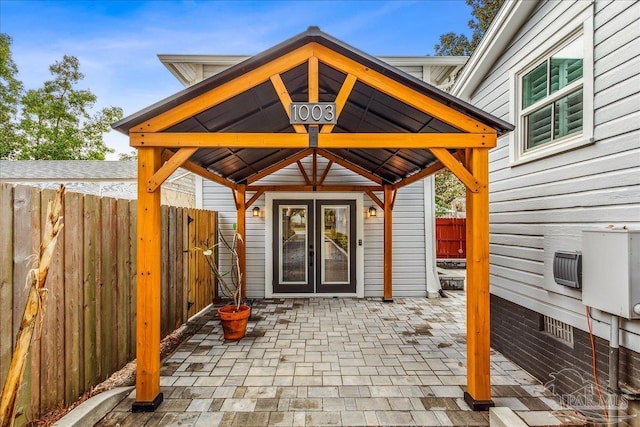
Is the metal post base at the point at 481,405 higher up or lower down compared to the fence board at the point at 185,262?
lower down

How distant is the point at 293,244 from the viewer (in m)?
7.19

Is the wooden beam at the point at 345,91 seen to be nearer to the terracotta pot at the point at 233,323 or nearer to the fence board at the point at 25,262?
the fence board at the point at 25,262

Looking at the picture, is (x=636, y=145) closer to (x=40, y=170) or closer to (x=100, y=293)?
(x=100, y=293)

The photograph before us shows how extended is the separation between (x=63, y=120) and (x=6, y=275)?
2378 centimetres

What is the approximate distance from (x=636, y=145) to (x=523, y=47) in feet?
6.41

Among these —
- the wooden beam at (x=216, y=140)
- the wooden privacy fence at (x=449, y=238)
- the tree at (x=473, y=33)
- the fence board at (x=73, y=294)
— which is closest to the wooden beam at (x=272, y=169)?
the wooden beam at (x=216, y=140)

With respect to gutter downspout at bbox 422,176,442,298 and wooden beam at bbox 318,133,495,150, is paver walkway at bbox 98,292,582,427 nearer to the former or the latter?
gutter downspout at bbox 422,176,442,298

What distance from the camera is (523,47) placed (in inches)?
145

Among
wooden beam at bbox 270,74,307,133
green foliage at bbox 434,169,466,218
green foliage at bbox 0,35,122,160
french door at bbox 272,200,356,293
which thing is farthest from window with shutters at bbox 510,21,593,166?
green foliage at bbox 0,35,122,160

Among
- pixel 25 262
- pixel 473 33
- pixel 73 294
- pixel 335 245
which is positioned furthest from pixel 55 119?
pixel 473 33

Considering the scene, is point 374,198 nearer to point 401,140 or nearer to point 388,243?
point 388,243

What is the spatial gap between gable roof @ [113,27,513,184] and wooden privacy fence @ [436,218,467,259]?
649 cm

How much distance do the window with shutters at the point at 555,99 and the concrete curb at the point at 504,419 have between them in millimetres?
2297

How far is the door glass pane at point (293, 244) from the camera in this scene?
23.5ft
